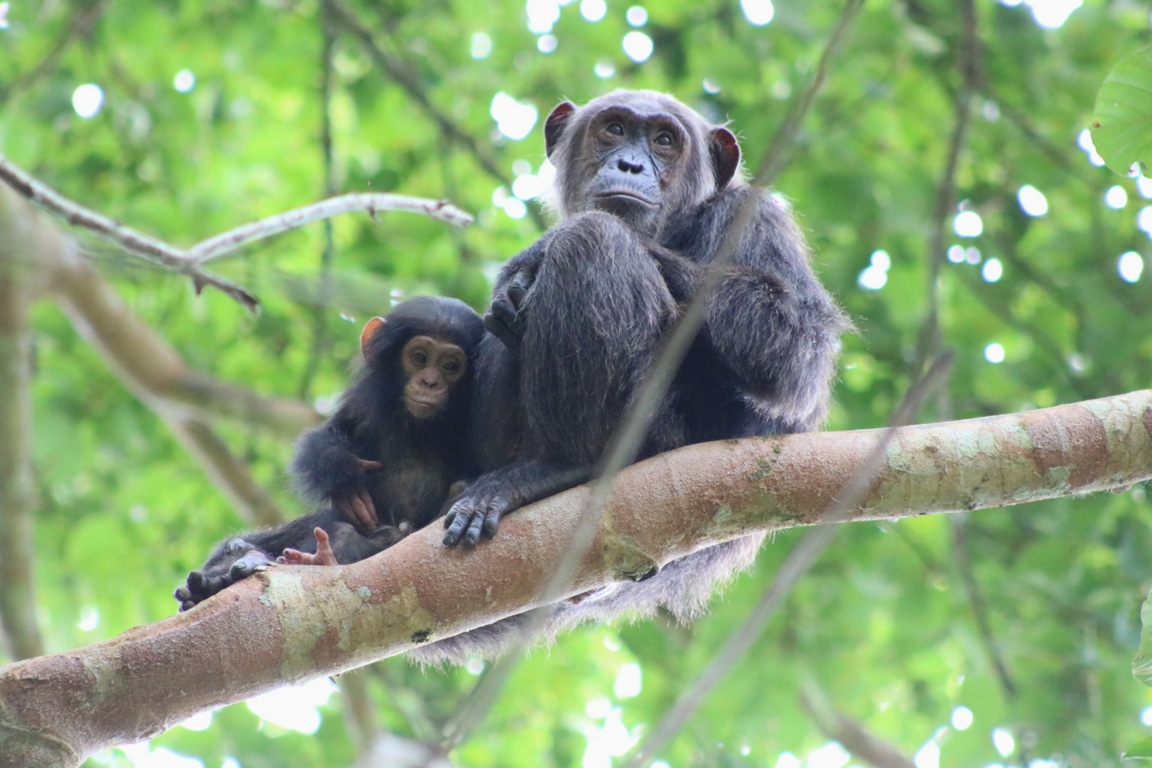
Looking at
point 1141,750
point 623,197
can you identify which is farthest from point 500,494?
point 1141,750

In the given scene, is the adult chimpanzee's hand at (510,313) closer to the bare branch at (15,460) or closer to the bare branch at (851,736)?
the bare branch at (15,460)

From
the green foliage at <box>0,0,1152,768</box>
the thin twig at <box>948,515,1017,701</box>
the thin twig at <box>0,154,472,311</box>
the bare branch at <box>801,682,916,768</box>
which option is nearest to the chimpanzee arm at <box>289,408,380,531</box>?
the thin twig at <box>0,154,472,311</box>

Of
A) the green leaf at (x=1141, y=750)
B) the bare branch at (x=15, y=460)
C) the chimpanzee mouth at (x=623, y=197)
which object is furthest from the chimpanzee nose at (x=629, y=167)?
the bare branch at (x=15, y=460)

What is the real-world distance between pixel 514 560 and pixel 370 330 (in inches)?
73.7

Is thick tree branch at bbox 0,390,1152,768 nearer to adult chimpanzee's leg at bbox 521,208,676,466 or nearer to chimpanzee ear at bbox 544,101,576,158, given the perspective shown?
adult chimpanzee's leg at bbox 521,208,676,466

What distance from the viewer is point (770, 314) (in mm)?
3971

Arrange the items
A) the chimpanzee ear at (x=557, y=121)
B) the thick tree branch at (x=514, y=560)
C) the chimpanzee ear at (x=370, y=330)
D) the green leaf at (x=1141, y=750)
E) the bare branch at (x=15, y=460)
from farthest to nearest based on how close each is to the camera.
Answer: the bare branch at (x=15, y=460) → the chimpanzee ear at (x=557, y=121) → the chimpanzee ear at (x=370, y=330) → the thick tree branch at (x=514, y=560) → the green leaf at (x=1141, y=750)

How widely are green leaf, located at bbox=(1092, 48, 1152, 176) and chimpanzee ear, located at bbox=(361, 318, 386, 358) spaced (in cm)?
279

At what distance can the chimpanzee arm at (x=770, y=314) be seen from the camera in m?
3.95

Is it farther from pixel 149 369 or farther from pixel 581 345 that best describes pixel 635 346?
pixel 149 369

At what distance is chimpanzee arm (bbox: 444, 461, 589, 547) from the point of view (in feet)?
10.9

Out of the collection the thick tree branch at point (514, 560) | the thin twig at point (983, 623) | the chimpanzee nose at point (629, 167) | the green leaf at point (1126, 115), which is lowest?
the thin twig at point (983, 623)

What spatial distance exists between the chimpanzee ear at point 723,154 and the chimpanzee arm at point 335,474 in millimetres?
1998

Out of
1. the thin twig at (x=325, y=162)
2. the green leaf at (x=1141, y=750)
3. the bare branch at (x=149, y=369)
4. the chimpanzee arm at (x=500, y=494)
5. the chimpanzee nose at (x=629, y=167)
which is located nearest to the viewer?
the green leaf at (x=1141, y=750)
